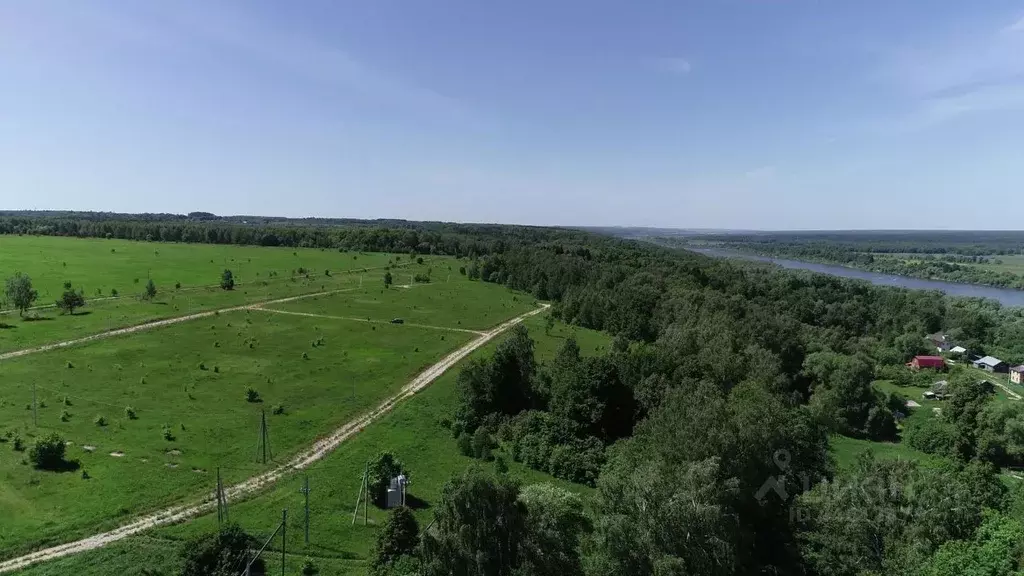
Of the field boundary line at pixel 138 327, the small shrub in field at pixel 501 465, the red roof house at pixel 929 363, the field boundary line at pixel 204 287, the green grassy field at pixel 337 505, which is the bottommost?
the red roof house at pixel 929 363

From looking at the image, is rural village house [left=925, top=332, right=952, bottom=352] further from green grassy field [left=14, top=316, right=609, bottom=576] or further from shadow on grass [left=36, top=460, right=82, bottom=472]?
shadow on grass [left=36, top=460, right=82, bottom=472]

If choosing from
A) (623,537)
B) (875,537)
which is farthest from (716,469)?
(875,537)

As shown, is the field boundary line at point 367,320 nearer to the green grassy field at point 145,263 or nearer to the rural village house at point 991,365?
the green grassy field at point 145,263

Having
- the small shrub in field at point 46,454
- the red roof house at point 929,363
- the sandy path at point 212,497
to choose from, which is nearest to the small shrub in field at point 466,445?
the sandy path at point 212,497

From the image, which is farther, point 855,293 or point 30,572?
point 855,293

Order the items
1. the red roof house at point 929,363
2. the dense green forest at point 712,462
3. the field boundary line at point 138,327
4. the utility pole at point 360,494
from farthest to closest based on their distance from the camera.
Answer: the red roof house at point 929,363, the field boundary line at point 138,327, the utility pole at point 360,494, the dense green forest at point 712,462

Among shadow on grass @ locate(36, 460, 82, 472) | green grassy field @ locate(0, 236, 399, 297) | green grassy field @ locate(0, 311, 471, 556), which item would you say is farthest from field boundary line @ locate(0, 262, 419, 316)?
shadow on grass @ locate(36, 460, 82, 472)

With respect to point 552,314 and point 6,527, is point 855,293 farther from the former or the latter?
point 6,527
